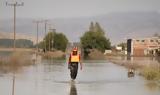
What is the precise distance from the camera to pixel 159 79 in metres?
27.7

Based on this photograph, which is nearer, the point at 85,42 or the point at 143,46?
the point at 85,42

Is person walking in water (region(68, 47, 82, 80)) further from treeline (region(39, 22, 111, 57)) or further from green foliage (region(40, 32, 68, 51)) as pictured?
green foliage (region(40, 32, 68, 51))

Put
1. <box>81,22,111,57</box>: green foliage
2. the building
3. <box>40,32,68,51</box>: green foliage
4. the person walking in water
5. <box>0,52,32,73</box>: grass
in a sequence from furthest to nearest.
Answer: the building, <box>40,32,68,51</box>: green foliage, <box>81,22,111,57</box>: green foliage, <box>0,52,32,73</box>: grass, the person walking in water

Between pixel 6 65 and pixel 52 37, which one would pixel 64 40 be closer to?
pixel 52 37

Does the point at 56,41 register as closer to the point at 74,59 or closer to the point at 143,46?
the point at 143,46

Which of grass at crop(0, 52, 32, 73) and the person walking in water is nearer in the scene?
the person walking in water

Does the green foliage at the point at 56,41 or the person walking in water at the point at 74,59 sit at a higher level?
the green foliage at the point at 56,41

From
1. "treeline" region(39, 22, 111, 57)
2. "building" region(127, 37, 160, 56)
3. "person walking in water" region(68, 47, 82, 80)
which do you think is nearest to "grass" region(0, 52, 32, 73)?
"person walking in water" region(68, 47, 82, 80)

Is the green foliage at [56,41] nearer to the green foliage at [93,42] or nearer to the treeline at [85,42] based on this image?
the treeline at [85,42]

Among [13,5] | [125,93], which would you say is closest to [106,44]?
[13,5]

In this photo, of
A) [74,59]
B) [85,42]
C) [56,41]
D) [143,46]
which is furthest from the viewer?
[143,46]

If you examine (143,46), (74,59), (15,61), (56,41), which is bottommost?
(15,61)

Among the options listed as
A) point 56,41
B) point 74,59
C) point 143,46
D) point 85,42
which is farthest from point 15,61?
point 143,46

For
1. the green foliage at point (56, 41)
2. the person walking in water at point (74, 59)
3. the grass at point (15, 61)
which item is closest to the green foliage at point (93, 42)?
the green foliage at point (56, 41)
